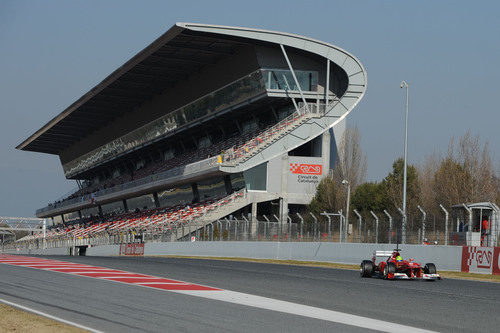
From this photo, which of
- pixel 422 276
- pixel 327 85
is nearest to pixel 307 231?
pixel 422 276

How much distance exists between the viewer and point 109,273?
21.3 m

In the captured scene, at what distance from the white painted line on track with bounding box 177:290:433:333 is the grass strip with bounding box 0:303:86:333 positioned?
3.75m

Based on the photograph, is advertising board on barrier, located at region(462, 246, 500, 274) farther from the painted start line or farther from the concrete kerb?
the painted start line

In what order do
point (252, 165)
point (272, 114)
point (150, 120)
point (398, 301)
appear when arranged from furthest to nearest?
point (150, 120) < point (272, 114) < point (252, 165) < point (398, 301)

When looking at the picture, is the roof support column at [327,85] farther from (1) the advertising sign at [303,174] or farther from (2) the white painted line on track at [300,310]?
(2) the white painted line on track at [300,310]

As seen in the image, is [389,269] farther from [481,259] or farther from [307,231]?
[307,231]

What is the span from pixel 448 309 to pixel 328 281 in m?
6.91

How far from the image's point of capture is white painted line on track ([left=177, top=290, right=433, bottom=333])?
10.8 m

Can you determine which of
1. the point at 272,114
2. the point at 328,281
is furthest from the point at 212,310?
the point at 272,114

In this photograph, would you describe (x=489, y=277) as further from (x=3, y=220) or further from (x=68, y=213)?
(x=3, y=220)

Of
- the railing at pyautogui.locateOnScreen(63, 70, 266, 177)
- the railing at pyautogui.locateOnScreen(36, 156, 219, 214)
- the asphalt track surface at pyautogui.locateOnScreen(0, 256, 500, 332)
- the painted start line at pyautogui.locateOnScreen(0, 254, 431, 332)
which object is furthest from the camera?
the railing at pyautogui.locateOnScreen(36, 156, 219, 214)

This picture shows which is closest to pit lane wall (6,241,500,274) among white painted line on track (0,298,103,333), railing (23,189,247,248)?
railing (23,189,247,248)

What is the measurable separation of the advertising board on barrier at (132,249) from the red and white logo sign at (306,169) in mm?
10982

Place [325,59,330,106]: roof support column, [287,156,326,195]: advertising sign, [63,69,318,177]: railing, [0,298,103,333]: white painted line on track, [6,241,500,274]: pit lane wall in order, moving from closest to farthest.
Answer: [0,298,103,333]: white painted line on track → [6,241,500,274]: pit lane wall → [325,59,330,106]: roof support column → [63,69,318,177]: railing → [287,156,326,195]: advertising sign
